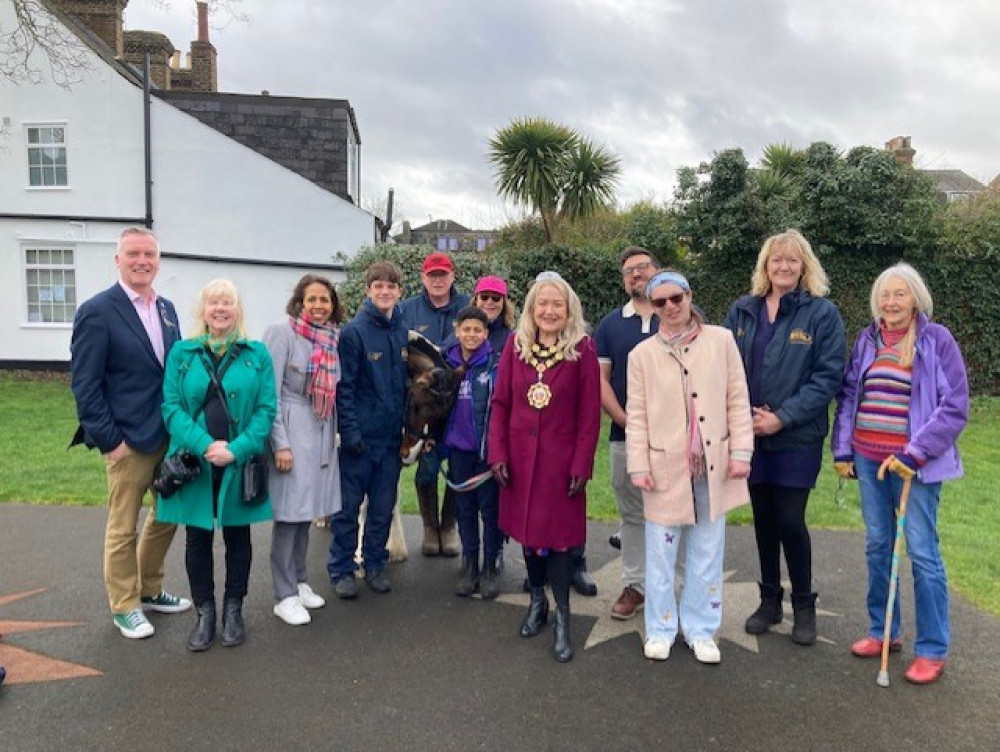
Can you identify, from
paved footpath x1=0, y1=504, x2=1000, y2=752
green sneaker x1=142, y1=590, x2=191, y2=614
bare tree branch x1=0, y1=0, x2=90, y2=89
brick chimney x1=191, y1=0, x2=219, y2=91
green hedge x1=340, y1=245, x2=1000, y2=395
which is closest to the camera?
paved footpath x1=0, y1=504, x2=1000, y2=752

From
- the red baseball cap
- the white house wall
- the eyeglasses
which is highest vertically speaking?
the white house wall

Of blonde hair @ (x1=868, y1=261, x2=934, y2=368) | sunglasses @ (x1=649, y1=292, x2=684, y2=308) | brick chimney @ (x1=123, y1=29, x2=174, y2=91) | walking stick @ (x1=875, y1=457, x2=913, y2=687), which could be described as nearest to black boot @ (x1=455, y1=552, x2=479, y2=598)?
sunglasses @ (x1=649, y1=292, x2=684, y2=308)

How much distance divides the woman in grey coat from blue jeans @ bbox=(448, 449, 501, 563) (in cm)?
79

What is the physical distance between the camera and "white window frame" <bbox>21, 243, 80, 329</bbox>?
669 inches

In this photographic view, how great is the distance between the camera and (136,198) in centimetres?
1677

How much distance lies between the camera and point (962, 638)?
166 inches

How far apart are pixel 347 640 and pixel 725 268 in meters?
11.1

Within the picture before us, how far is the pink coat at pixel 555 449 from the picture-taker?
3.96m

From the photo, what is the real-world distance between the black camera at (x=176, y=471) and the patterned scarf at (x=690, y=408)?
2.58m

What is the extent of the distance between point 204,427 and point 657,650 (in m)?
2.70

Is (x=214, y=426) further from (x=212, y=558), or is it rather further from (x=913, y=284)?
(x=913, y=284)

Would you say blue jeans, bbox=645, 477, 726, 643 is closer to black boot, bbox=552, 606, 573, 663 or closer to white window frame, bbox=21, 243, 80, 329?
black boot, bbox=552, 606, 573, 663

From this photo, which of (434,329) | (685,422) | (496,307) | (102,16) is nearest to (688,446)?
(685,422)

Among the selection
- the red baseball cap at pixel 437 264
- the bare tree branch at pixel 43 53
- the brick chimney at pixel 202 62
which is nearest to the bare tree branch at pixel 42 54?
the bare tree branch at pixel 43 53
